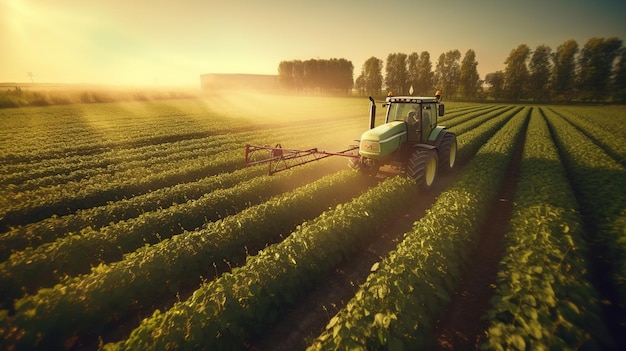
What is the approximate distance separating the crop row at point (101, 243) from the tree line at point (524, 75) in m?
79.9

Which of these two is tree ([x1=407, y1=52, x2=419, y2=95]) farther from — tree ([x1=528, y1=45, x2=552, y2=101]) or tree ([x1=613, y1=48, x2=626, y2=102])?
tree ([x1=613, y1=48, x2=626, y2=102])

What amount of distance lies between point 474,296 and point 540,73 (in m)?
85.7

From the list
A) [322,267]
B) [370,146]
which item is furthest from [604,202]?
[322,267]

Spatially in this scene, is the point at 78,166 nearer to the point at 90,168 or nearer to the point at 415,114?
the point at 90,168

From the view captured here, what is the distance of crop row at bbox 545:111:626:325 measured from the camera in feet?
16.0

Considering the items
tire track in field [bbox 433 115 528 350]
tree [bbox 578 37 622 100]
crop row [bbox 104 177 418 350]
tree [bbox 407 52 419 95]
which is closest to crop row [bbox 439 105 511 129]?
tire track in field [bbox 433 115 528 350]

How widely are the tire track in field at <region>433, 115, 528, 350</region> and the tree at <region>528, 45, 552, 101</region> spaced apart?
78017 mm

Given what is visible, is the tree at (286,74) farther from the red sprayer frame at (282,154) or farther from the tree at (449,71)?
the red sprayer frame at (282,154)

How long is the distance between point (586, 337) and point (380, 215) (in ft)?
15.0

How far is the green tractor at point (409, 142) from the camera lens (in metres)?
8.76

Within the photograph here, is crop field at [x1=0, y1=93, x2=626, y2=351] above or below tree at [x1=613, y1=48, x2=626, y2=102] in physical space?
below

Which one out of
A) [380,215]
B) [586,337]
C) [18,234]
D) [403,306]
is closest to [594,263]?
[586,337]

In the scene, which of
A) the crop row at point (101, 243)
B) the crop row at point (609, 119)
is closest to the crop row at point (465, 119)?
the crop row at point (609, 119)

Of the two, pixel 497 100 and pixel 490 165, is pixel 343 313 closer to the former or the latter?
pixel 490 165
